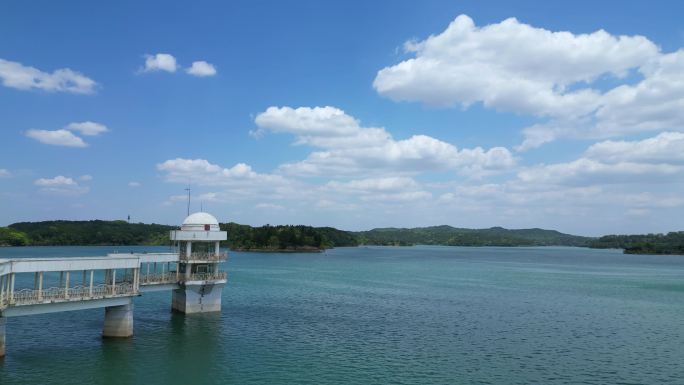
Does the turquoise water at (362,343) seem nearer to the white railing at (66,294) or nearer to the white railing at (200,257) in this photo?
the white railing at (66,294)

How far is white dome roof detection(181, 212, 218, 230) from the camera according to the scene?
170 feet

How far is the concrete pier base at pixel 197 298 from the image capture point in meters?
51.6

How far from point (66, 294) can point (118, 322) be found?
237 inches

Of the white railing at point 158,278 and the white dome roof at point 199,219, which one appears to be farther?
the white dome roof at point 199,219

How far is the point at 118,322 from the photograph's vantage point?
4184 cm

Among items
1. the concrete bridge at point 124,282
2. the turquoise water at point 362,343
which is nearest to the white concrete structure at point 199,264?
the concrete bridge at point 124,282

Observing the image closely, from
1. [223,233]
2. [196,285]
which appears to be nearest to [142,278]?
[196,285]

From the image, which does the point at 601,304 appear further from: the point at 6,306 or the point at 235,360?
the point at 6,306

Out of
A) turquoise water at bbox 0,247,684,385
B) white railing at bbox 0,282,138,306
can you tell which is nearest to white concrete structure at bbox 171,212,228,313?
turquoise water at bbox 0,247,684,385

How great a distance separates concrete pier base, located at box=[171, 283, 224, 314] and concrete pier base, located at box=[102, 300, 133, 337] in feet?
29.8

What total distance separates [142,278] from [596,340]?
42.6 meters

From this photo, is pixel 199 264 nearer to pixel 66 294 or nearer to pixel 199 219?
pixel 199 219

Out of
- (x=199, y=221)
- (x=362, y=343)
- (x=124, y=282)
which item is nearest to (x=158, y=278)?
(x=124, y=282)

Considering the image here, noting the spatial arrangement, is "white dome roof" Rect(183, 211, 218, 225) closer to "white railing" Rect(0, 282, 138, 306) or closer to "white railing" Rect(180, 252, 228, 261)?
"white railing" Rect(180, 252, 228, 261)
